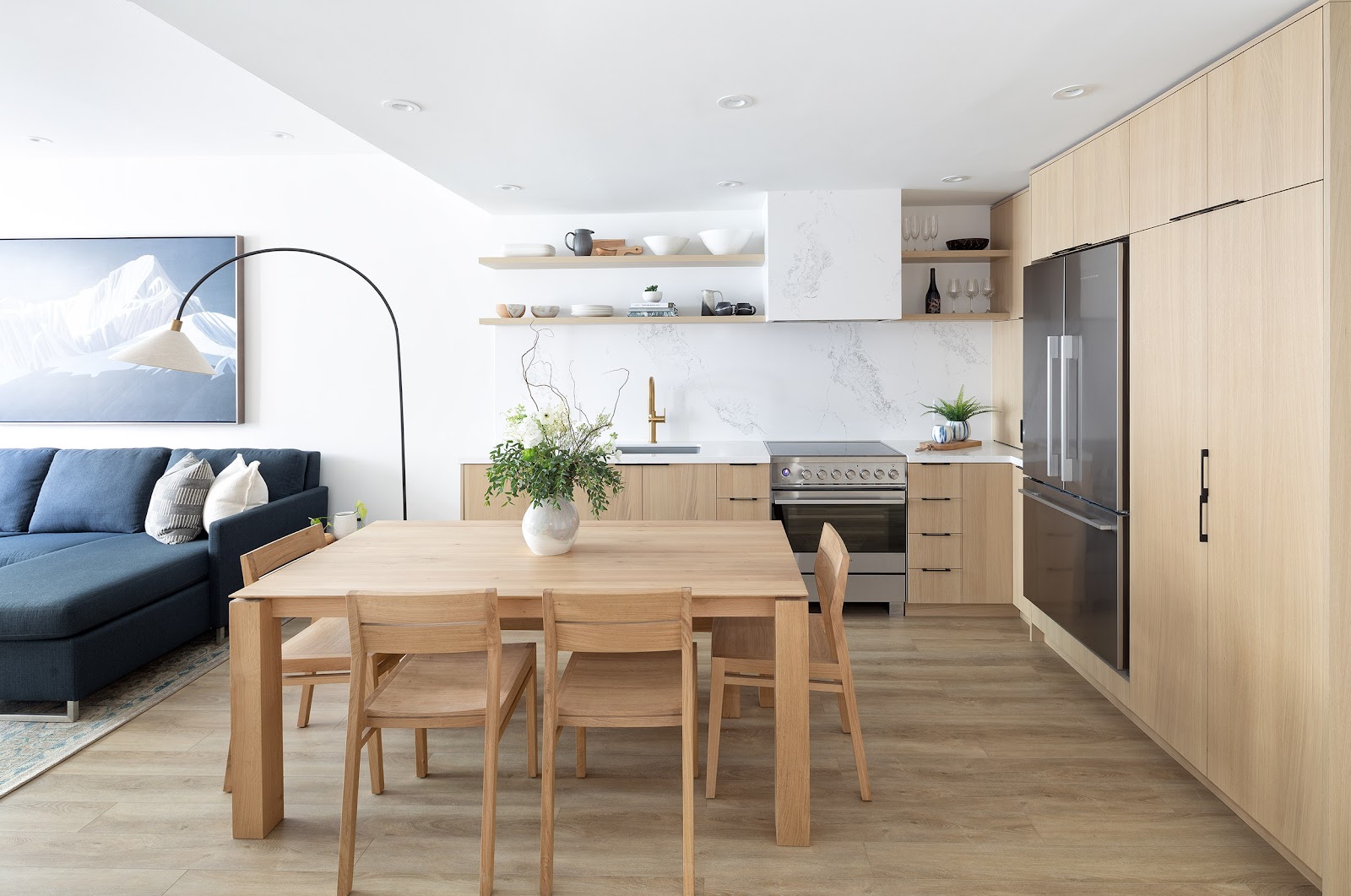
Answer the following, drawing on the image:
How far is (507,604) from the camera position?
2320 mm

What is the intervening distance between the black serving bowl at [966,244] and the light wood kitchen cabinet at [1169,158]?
1.80m

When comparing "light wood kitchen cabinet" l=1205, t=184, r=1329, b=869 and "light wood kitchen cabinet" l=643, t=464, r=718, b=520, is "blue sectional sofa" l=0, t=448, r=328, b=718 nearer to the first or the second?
"light wood kitchen cabinet" l=643, t=464, r=718, b=520

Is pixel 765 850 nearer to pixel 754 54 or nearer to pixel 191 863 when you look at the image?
pixel 191 863

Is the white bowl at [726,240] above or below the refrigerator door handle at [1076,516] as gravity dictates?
above

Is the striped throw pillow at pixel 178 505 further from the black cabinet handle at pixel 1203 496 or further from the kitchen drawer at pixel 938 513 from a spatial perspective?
the black cabinet handle at pixel 1203 496

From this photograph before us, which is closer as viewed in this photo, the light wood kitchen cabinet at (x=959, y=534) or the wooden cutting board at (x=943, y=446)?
the light wood kitchen cabinet at (x=959, y=534)

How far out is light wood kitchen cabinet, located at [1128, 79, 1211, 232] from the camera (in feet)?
8.46

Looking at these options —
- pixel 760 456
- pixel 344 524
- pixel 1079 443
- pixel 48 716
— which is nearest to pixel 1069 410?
pixel 1079 443

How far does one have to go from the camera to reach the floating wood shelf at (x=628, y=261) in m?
4.86

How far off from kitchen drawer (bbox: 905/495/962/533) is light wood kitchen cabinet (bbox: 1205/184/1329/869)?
1984 millimetres

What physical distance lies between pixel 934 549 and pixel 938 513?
206mm

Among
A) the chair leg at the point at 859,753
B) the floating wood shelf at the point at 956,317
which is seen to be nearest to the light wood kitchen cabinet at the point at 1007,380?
the floating wood shelf at the point at 956,317

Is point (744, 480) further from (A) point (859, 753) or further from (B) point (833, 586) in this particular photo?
(A) point (859, 753)

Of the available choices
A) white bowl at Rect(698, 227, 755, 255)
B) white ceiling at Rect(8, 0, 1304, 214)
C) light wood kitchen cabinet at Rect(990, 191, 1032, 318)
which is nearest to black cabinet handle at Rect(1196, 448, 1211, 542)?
white ceiling at Rect(8, 0, 1304, 214)
